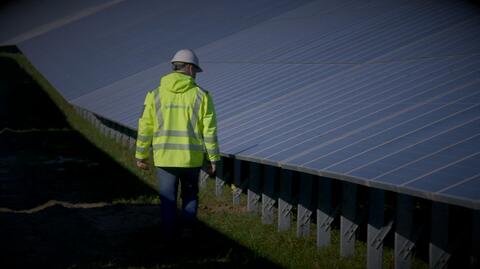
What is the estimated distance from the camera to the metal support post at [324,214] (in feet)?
26.5

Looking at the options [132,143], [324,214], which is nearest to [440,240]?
[324,214]

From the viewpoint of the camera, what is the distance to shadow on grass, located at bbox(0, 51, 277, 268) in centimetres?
771

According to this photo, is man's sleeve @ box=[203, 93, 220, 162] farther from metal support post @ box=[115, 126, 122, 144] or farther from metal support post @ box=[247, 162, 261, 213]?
metal support post @ box=[115, 126, 122, 144]

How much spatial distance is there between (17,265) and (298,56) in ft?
23.0

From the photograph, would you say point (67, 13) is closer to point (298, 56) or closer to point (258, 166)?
point (298, 56)

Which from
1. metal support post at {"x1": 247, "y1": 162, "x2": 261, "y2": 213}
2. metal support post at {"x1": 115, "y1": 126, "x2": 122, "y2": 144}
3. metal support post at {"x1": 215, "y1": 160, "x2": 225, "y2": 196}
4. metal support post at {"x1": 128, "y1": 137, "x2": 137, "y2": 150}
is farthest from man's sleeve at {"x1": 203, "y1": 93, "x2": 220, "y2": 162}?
metal support post at {"x1": 115, "y1": 126, "x2": 122, "y2": 144}

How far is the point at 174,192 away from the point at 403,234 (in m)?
2.29

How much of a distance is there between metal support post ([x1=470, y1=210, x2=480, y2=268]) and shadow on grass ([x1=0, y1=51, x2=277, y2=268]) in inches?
79.8

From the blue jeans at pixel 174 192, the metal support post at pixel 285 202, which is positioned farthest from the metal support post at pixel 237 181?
the blue jeans at pixel 174 192

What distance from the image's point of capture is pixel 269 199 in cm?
938

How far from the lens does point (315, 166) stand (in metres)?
7.18

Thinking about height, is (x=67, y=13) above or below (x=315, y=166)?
above

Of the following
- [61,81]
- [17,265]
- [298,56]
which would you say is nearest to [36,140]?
[61,81]

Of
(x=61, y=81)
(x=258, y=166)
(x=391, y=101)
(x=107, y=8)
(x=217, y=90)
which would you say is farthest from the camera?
(x=107, y=8)
